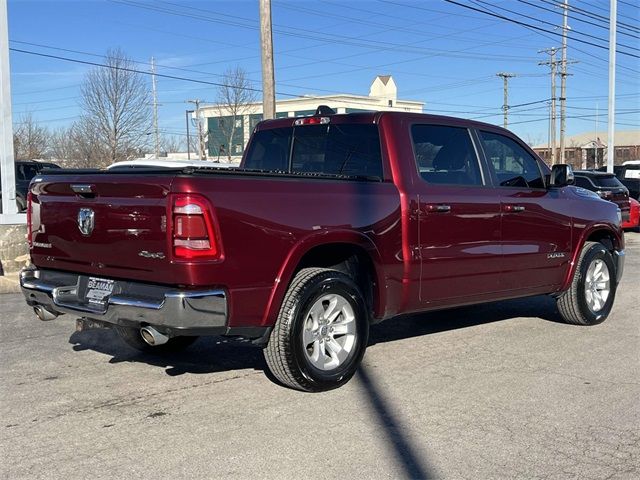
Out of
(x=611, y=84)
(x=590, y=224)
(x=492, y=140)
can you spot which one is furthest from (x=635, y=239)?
(x=492, y=140)

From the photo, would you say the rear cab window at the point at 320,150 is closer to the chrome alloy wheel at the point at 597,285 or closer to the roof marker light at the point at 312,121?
the roof marker light at the point at 312,121

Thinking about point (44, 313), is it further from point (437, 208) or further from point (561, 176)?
point (561, 176)

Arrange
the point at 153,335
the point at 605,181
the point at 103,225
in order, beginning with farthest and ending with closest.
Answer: the point at 605,181
the point at 103,225
the point at 153,335

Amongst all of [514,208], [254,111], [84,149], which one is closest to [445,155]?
[514,208]

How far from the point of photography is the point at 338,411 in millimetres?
4762

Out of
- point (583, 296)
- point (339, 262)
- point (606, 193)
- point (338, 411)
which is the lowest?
point (338, 411)

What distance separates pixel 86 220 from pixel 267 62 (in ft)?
31.9

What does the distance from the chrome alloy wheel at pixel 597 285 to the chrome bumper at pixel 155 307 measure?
4.54 metres

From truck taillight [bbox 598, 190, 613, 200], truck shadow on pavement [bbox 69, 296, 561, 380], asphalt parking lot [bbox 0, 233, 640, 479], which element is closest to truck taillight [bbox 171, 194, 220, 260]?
truck shadow on pavement [bbox 69, 296, 561, 380]

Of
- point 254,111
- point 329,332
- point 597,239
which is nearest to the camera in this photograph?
point 329,332

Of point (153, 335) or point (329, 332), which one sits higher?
point (153, 335)

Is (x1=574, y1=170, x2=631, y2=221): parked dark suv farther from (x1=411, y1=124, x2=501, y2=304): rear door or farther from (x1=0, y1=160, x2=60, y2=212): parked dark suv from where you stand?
(x1=0, y1=160, x2=60, y2=212): parked dark suv

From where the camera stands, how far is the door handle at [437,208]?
18.8ft

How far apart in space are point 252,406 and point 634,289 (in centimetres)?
725
